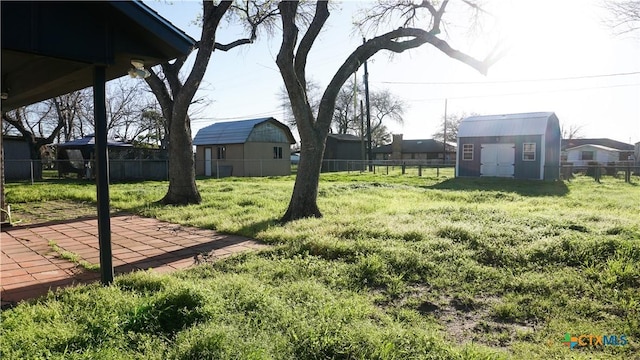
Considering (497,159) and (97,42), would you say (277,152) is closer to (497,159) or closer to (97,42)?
(497,159)

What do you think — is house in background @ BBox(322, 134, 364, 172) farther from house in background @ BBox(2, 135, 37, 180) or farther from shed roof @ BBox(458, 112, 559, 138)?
house in background @ BBox(2, 135, 37, 180)

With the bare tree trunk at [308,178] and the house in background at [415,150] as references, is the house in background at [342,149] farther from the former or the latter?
the bare tree trunk at [308,178]

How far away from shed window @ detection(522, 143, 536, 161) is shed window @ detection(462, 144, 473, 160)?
2.77 m

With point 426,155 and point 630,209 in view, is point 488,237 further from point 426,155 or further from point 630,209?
point 426,155

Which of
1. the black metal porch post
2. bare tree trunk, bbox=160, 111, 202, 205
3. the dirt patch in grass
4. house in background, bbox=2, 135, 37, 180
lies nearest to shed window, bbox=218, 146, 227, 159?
house in background, bbox=2, 135, 37, 180

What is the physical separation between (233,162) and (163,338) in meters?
24.8

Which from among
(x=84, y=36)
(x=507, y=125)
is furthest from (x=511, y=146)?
(x=84, y=36)

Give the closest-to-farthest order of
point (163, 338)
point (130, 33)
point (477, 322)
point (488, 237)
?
point (163, 338), point (477, 322), point (130, 33), point (488, 237)

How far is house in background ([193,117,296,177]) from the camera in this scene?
2678cm

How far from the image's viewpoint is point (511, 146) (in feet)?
69.2

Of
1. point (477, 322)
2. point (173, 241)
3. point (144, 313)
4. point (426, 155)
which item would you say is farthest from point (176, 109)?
point (426, 155)

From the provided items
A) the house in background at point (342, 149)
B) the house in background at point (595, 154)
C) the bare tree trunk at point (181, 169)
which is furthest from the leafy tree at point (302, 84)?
the house in background at point (595, 154)

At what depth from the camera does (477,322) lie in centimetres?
335

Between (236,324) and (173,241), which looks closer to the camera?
(236,324)
